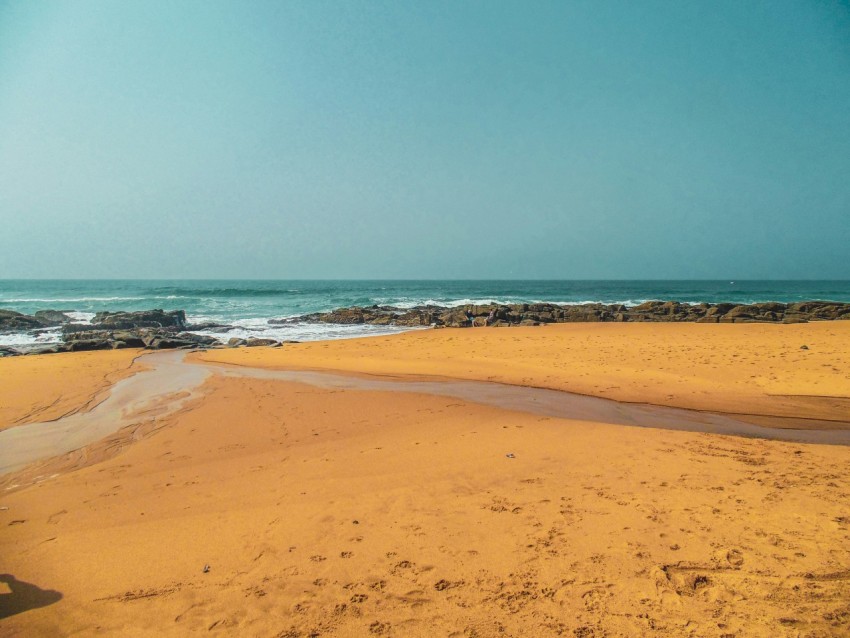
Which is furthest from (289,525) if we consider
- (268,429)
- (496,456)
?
(268,429)

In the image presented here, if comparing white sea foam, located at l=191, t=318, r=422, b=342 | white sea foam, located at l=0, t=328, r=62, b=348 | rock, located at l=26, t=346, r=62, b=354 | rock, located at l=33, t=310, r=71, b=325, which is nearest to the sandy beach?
rock, located at l=26, t=346, r=62, b=354

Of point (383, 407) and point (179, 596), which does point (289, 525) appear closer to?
point (179, 596)

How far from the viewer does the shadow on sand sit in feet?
9.66

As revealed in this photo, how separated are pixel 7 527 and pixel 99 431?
3.10 m

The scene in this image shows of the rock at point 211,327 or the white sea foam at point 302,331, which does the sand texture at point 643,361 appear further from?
the rock at point 211,327

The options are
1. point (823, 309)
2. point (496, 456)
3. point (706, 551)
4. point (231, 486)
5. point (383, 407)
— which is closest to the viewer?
point (706, 551)

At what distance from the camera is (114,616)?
2.87 meters

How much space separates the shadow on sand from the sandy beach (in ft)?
0.04

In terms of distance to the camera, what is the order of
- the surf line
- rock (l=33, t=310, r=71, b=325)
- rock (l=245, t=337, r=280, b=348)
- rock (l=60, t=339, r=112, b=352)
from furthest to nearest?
rock (l=33, t=310, r=71, b=325) → rock (l=245, t=337, r=280, b=348) → rock (l=60, t=339, r=112, b=352) → the surf line

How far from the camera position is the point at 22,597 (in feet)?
10.1

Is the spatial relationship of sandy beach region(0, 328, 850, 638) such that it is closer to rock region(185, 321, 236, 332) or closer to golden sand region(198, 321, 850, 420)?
golden sand region(198, 321, 850, 420)

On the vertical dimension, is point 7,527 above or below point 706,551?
below

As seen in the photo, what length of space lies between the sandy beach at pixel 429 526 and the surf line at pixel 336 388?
1.43 feet

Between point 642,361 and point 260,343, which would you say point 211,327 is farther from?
point 642,361
